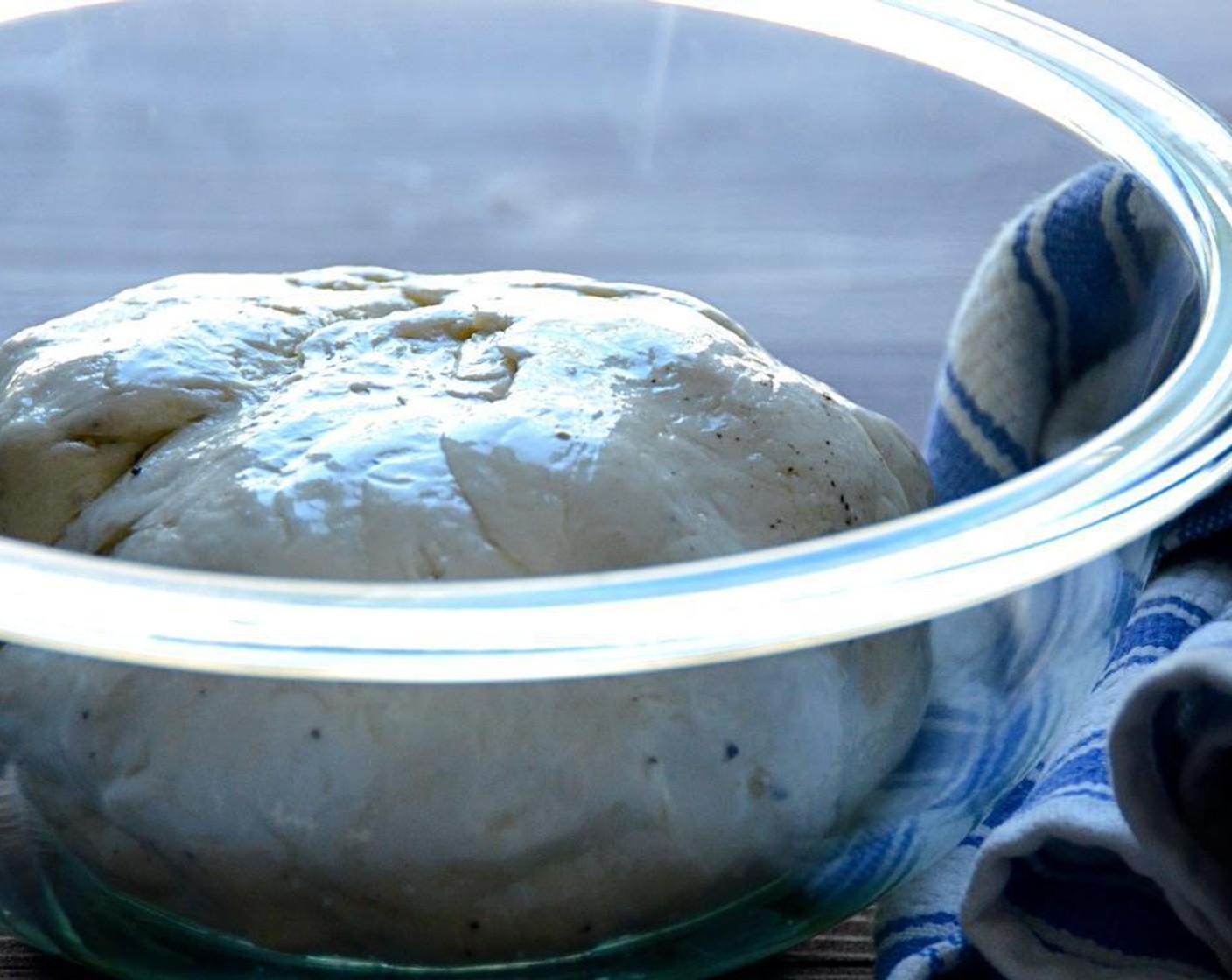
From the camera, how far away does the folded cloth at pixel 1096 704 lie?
605 mm

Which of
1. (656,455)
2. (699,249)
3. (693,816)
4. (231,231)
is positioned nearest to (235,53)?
(231,231)

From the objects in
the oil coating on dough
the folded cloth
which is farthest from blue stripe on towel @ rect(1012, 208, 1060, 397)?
the oil coating on dough

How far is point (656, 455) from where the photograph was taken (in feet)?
1.96

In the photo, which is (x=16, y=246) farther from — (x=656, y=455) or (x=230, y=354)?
(x=656, y=455)

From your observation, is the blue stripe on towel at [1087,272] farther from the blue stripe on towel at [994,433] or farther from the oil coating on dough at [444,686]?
the oil coating on dough at [444,686]

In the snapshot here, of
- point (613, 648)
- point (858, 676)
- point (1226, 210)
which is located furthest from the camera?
point (1226, 210)

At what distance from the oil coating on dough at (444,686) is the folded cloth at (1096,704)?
0.08 m

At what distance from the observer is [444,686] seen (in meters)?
0.52

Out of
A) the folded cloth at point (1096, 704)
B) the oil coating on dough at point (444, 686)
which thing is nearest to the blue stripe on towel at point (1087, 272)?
the folded cloth at point (1096, 704)

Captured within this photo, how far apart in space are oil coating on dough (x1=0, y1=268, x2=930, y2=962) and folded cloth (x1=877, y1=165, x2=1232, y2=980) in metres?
0.08

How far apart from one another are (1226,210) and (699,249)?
273 mm

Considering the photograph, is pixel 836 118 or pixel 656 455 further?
pixel 836 118

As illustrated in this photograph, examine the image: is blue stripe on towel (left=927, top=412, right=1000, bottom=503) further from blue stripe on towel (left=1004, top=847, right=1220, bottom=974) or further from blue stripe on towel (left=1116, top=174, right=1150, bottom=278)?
blue stripe on towel (left=1004, top=847, right=1220, bottom=974)

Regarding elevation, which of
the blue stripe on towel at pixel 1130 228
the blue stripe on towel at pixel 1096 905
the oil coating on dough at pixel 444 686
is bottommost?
the blue stripe on towel at pixel 1096 905
